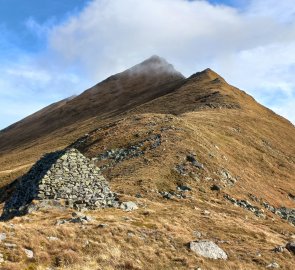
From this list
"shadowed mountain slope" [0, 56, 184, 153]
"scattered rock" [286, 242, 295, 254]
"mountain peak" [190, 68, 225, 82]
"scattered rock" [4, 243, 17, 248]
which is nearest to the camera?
"scattered rock" [4, 243, 17, 248]

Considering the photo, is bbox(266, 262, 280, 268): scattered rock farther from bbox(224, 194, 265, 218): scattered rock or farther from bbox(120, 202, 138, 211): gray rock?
bbox(224, 194, 265, 218): scattered rock

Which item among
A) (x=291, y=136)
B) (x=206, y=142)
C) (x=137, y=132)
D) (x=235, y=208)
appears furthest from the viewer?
(x=291, y=136)

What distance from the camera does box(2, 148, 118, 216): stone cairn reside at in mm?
29672

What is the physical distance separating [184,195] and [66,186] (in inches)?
549

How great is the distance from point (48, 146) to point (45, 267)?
319 feet

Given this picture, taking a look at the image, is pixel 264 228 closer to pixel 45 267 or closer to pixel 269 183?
pixel 45 267

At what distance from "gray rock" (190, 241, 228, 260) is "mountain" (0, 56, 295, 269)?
35 cm

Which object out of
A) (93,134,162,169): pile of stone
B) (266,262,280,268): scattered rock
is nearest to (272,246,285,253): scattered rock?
(266,262,280,268): scattered rock

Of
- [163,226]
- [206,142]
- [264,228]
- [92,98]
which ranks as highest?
[92,98]

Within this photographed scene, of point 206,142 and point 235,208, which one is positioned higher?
point 206,142

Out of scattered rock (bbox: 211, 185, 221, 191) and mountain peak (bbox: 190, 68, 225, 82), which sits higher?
mountain peak (bbox: 190, 68, 225, 82)

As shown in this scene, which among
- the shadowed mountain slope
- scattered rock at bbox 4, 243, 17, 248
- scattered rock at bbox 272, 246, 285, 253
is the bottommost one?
scattered rock at bbox 272, 246, 285, 253

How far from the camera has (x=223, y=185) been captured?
47.3m

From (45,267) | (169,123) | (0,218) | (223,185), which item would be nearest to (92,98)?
(169,123)
